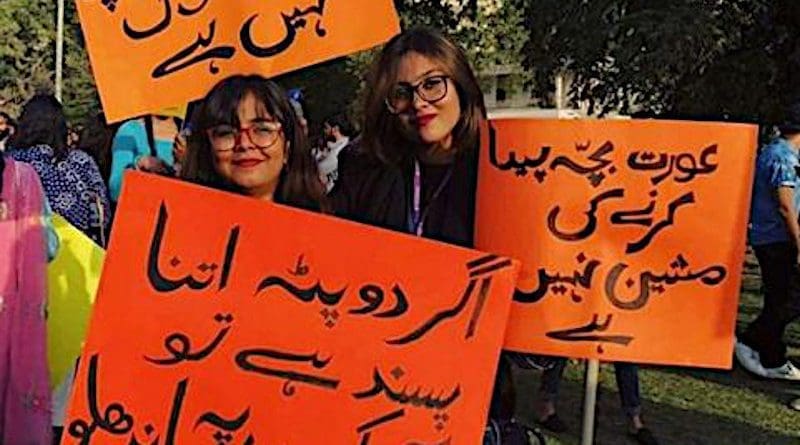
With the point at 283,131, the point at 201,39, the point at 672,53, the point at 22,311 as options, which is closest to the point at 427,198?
the point at 283,131

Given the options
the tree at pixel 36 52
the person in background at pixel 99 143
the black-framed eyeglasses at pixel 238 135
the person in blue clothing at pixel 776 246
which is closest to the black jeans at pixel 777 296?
the person in blue clothing at pixel 776 246

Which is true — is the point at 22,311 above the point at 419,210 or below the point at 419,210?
below

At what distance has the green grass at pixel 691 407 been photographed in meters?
6.20

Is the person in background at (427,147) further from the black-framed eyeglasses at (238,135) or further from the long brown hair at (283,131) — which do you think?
the black-framed eyeglasses at (238,135)

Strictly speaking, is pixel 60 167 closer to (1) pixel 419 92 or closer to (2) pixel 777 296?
(1) pixel 419 92

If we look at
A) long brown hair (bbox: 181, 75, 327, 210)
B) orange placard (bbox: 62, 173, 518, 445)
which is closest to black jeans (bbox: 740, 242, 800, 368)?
long brown hair (bbox: 181, 75, 327, 210)

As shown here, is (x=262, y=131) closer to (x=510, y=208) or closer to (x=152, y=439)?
(x=510, y=208)

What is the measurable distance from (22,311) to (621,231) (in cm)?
161

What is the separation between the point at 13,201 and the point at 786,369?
5377 mm

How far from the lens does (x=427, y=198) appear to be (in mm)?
2998

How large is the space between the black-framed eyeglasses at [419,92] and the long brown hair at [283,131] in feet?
0.78

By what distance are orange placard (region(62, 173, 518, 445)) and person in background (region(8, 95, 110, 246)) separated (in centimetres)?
371

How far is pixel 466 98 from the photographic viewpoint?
3.00m

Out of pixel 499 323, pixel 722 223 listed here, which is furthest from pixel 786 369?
pixel 499 323
